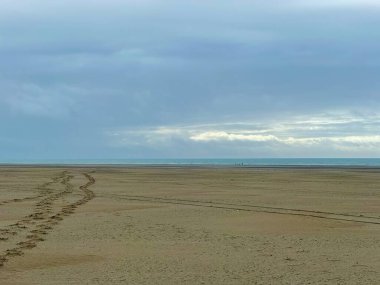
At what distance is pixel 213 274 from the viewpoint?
8.78 meters

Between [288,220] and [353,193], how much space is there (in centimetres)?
1138

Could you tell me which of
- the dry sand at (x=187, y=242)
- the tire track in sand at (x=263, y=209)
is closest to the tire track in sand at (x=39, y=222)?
the dry sand at (x=187, y=242)

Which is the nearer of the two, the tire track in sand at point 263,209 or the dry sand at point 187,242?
the dry sand at point 187,242

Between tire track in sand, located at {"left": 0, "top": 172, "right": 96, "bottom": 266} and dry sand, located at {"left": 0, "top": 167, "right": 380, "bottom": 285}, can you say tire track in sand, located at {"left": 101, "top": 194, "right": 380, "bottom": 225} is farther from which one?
tire track in sand, located at {"left": 0, "top": 172, "right": 96, "bottom": 266}

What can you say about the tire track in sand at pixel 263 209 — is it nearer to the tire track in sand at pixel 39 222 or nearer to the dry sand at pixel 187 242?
the dry sand at pixel 187 242

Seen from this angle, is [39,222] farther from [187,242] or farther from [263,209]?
[263,209]

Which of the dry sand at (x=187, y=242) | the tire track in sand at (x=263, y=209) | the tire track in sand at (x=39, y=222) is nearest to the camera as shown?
the dry sand at (x=187, y=242)

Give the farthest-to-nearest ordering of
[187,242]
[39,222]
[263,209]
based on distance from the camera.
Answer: [263,209], [39,222], [187,242]

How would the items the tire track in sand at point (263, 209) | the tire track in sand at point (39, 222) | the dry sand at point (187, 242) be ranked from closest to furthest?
the dry sand at point (187, 242), the tire track in sand at point (39, 222), the tire track in sand at point (263, 209)

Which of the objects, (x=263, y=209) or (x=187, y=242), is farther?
(x=263, y=209)

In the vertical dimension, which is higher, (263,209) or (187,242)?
(263,209)

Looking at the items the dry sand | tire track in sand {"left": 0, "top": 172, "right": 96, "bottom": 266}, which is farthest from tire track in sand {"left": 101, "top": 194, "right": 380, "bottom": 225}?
tire track in sand {"left": 0, "top": 172, "right": 96, "bottom": 266}

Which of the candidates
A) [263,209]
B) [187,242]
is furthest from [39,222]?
[263,209]

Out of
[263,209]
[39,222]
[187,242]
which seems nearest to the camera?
[187,242]
